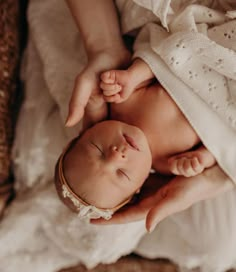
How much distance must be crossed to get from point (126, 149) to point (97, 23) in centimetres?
25

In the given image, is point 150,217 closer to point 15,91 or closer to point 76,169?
point 76,169

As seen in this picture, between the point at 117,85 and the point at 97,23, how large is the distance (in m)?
0.17

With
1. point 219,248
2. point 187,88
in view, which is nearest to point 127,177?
point 187,88

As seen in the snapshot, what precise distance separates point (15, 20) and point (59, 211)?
39 centimetres

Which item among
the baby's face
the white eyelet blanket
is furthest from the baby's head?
the white eyelet blanket

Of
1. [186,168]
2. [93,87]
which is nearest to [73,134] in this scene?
[93,87]

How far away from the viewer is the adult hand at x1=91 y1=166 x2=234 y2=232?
98cm

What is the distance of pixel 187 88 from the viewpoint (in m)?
0.98

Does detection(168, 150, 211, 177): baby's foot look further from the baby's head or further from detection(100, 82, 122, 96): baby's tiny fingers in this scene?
detection(100, 82, 122, 96): baby's tiny fingers

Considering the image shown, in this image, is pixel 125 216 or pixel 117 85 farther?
pixel 125 216

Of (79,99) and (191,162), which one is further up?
(79,99)

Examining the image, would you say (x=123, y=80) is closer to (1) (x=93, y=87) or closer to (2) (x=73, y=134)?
(1) (x=93, y=87)

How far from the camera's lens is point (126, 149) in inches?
37.5

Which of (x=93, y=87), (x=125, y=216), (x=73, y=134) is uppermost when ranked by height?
(x=93, y=87)
